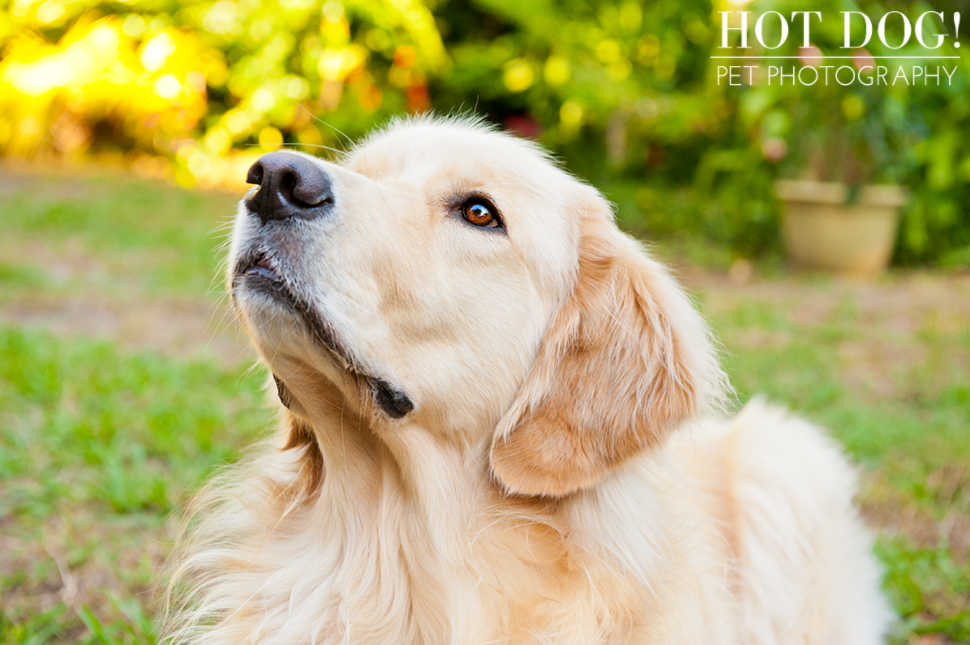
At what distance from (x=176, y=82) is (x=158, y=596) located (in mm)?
12279

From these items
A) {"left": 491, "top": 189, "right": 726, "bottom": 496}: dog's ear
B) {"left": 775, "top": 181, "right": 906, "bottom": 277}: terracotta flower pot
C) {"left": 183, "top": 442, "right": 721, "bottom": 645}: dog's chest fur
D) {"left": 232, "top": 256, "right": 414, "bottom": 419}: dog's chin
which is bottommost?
{"left": 775, "top": 181, "right": 906, "bottom": 277}: terracotta flower pot

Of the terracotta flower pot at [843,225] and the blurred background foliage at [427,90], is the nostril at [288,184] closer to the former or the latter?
the terracotta flower pot at [843,225]

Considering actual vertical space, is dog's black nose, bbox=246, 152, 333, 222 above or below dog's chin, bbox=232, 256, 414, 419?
above

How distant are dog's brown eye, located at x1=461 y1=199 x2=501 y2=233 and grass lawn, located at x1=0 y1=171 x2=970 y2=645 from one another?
93 cm

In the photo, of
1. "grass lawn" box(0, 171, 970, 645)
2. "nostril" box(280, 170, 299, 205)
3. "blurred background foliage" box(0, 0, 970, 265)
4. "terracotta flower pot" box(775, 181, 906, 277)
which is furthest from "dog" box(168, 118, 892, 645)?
"blurred background foliage" box(0, 0, 970, 265)

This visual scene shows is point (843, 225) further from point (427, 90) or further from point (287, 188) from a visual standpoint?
point (287, 188)

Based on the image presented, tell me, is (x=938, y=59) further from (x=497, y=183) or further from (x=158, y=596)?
(x=158, y=596)

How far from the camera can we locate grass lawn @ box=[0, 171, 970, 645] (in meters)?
2.96

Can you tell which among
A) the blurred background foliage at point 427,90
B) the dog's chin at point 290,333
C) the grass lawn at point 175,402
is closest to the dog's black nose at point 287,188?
the dog's chin at point 290,333

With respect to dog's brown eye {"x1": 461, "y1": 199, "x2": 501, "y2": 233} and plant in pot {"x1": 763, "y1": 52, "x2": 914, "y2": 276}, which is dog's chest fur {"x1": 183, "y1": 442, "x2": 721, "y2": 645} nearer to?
dog's brown eye {"x1": 461, "y1": 199, "x2": 501, "y2": 233}

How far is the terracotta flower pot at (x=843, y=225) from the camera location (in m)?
9.12

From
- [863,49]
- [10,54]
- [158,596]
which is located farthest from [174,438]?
[10,54]

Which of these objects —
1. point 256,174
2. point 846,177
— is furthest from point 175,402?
point 846,177

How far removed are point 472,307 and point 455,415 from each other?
10.6 inches
